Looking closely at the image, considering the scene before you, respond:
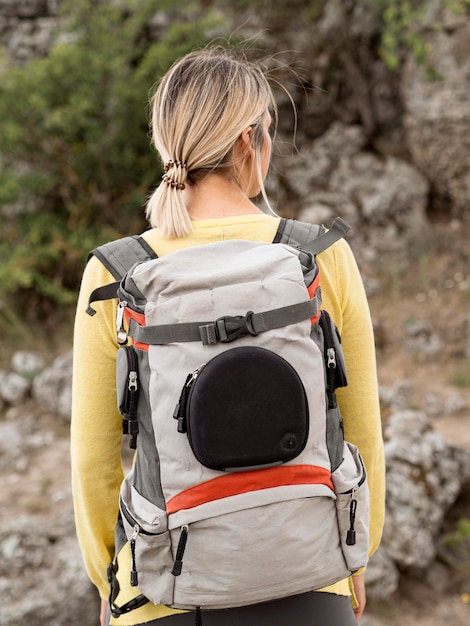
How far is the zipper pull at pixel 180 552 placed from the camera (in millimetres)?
1214

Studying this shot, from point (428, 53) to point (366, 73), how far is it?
4.23ft

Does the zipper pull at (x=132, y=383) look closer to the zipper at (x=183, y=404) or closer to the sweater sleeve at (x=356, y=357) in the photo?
the zipper at (x=183, y=404)

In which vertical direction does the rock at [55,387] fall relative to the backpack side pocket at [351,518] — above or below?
below

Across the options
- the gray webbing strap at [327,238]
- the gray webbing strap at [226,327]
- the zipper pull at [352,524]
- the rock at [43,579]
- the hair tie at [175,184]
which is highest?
the hair tie at [175,184]

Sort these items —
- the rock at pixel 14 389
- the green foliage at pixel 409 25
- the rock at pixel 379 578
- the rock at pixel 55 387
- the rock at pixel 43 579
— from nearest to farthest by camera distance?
the rock at pixel 43 579 → the rock at pixel 379 578 → the rock at pixel 55 387 → the rock at pixel 14 389 → the green foliage at pixel 409 25

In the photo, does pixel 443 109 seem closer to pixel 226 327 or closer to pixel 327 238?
pixel 327 238

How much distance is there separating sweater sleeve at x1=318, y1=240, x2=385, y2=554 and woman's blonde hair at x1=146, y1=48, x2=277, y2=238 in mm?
301

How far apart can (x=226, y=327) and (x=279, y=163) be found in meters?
6.95

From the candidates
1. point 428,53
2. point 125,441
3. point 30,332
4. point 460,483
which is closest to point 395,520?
point 460,483

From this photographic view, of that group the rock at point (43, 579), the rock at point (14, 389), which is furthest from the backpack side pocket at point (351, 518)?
the rock at point (14, 389)

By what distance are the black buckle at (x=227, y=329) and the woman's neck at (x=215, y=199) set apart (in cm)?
33

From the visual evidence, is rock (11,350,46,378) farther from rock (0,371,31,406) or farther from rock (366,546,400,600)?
rock (366,546,400,600)

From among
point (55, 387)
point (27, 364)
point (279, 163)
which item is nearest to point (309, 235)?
point (55, 387)

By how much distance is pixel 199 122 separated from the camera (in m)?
1.39
